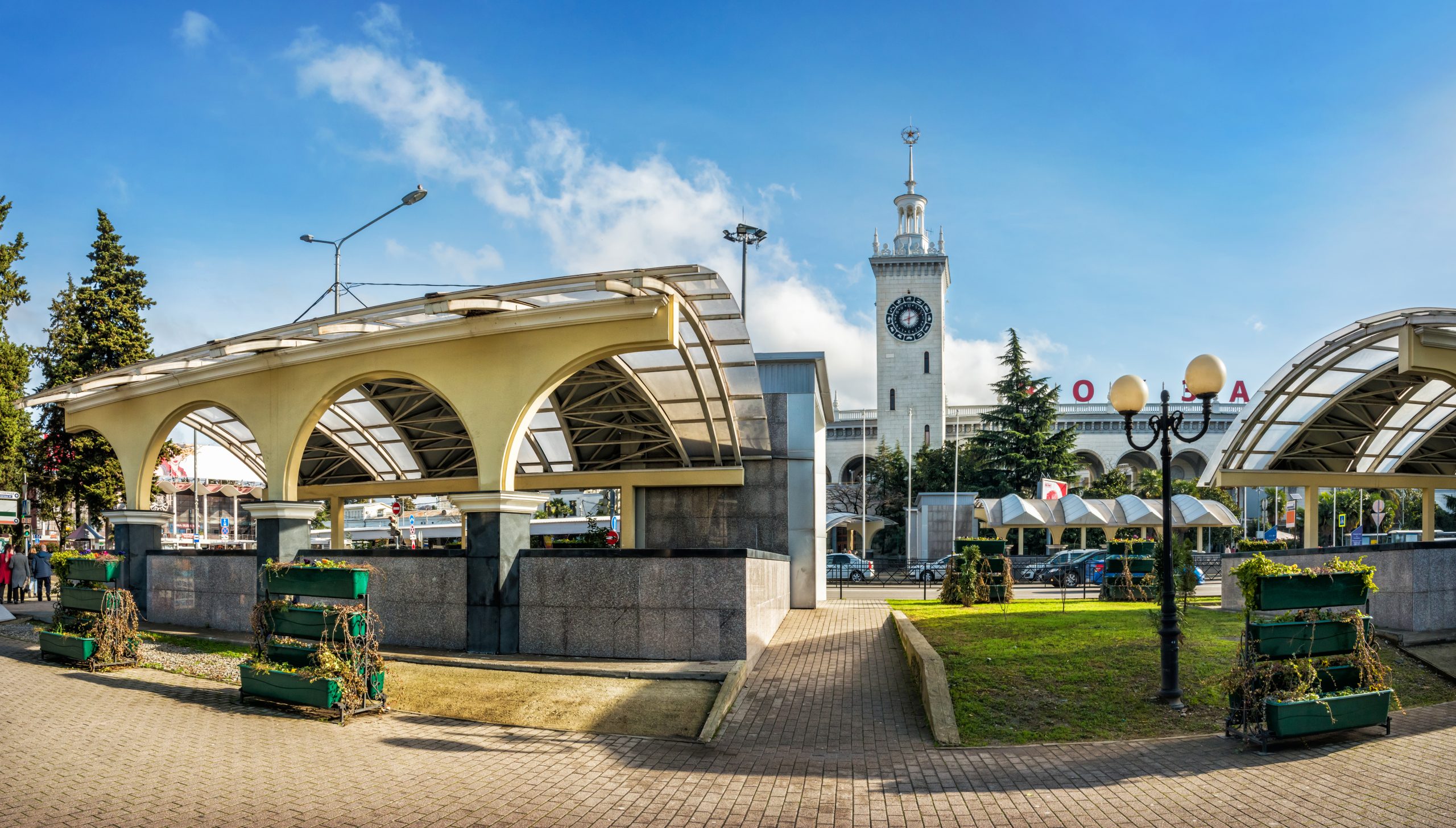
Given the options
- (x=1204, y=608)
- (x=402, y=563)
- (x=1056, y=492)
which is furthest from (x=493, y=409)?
(x=1056, y=492)

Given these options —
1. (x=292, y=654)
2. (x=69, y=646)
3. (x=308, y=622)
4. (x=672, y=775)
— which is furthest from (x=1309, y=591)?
(x=69, y=646)

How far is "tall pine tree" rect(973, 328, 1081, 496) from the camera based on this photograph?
5281cm

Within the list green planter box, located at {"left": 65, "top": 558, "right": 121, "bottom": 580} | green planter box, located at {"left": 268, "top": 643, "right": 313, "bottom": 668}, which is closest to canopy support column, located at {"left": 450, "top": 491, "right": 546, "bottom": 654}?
green planter box, located at {"left": 268, "top": 643, "right": 313, "bottom": 668}

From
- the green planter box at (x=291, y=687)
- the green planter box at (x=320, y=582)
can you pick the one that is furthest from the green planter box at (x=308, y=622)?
the green planter box at (x=291, y=687)

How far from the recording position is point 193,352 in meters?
15.3

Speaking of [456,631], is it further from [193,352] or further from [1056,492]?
[1056,492]

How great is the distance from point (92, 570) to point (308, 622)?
18.5 feet

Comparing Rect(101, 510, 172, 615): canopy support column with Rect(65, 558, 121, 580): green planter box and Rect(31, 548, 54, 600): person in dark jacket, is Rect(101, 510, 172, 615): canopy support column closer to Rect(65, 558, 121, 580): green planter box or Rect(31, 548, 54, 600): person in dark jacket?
Rect(65, 558, 121, 580): green planter box

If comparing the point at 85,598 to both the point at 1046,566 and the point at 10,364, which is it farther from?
the point at 1046,566

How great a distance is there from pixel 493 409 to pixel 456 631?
311 centimetres

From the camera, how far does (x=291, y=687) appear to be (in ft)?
31.9

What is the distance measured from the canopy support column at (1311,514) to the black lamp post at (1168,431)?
12.0m

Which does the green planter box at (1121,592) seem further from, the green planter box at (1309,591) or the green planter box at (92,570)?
the green planter box at (92,570)

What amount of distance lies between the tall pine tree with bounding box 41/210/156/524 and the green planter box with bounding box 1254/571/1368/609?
3058 centimetres
